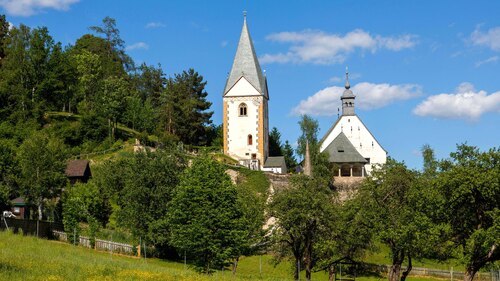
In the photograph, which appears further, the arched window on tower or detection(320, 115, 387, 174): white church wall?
detection(320, 115, 387, 174): white church wall

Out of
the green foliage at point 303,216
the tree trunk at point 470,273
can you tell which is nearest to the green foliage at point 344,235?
the green foliage at point 303,216

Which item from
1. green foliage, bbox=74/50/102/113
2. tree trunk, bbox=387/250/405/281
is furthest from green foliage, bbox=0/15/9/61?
tree trunk, bbox=387/250/405/281

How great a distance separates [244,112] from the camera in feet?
261

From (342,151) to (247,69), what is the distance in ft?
51.8

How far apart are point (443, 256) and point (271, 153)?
59984 millimetres

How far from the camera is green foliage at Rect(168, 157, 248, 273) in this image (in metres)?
40.7

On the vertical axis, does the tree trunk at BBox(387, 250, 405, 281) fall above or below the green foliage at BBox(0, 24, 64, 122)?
below

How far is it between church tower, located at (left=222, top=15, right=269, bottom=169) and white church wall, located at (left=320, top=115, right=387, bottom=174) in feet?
35.9

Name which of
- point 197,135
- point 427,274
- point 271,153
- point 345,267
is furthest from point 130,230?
point 271,153

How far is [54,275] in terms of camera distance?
22.0 metres

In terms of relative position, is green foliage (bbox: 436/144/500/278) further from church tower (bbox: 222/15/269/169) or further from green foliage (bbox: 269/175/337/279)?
church tower (bbox: 222/15/269/169)

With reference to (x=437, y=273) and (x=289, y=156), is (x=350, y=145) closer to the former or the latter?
(x=289, y=156)

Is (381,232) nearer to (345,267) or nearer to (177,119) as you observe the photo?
(345,267)

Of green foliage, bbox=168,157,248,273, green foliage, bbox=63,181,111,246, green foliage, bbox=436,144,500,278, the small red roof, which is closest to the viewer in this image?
green foliage, bbox=436,144,500,278
